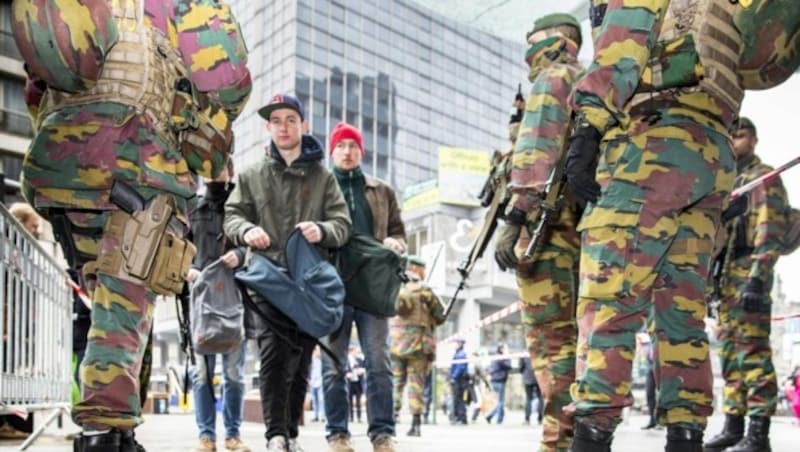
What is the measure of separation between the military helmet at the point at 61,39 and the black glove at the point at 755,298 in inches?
157

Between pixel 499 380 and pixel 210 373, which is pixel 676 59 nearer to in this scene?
pixel 210 373

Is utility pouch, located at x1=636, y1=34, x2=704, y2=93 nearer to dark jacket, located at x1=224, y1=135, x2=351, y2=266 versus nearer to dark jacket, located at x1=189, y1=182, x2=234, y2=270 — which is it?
dark jacket, located at x1=224, y1=135, x2=351, y2=266

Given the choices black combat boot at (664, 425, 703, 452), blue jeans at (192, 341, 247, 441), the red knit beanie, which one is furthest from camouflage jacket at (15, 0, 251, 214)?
blue jeans at (192, 341, 247, 441)

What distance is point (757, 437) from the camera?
17.2ft

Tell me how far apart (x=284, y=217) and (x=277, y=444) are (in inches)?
48.8

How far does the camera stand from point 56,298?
679cm

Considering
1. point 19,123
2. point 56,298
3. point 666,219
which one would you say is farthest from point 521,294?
point 19,123

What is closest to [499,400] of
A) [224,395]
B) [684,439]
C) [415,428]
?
[415,428]

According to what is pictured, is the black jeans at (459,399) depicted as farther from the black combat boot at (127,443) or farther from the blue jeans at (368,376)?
the black combat boot at (127,443)

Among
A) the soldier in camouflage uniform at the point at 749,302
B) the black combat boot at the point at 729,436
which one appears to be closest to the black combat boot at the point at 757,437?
the soldier in camouflage uniform at the point at 749,302

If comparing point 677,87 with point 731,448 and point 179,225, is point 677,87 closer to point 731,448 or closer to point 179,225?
point 179,225

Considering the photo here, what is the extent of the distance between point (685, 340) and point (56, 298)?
16.5 feet

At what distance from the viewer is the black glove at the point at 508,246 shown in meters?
4.23

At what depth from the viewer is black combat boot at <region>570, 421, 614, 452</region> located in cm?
301
